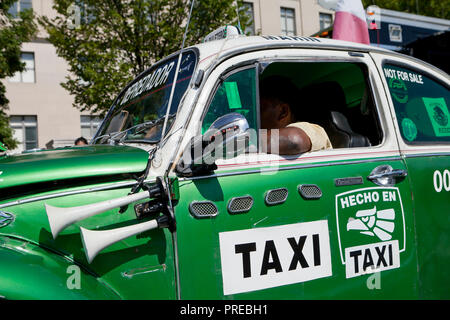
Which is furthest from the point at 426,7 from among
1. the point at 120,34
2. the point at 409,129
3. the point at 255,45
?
the point at 255,45

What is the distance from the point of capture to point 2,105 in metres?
13.4

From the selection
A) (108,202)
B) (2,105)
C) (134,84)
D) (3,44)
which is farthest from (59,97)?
(108,202)

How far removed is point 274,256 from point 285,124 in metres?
1.11

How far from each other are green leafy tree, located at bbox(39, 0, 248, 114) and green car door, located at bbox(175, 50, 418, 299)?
6886 millimetres

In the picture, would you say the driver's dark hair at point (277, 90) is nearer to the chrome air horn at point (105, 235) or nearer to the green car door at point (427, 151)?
the green car door at point (427, 151)

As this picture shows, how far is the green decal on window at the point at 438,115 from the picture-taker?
9.29 ft

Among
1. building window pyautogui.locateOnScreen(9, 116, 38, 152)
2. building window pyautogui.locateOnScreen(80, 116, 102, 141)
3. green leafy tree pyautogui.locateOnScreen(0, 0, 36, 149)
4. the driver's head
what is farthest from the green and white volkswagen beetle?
building window pyautogui.locateOnScreen(9, 116, 38, 152)

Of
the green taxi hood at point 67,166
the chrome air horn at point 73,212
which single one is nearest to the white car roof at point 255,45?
the green taxi hood at point 67,166

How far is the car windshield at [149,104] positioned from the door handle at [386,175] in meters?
1.25

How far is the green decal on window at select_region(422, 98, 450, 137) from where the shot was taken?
111 inches

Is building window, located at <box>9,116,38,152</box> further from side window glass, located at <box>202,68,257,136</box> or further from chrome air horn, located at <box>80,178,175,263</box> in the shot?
chrome air horn, located at <box>80,178,175,263</box>

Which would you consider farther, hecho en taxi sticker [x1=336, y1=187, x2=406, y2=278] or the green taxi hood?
hecho en taxi sticker [x1=336, y1=187, x2=406, y2=278]

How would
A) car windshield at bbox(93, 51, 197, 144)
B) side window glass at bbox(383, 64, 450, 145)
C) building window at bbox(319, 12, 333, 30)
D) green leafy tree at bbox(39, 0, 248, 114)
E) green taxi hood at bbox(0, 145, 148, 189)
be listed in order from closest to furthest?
green taxi hood at bbox(0, 145, 148, 189) → car windshield at bbox(93, 51, 197, 144) → side window glass at bbox(383, 64, 450, 145) → green leafy tree at bbox(39, 0, 248, 114) → building window at bbox(319, 12, 333, 30)
